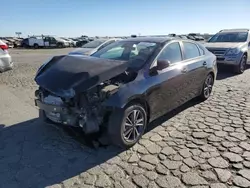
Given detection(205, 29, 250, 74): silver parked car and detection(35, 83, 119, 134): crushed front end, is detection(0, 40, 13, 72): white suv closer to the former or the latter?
detection(35, 83, 119, 134): crushed front end

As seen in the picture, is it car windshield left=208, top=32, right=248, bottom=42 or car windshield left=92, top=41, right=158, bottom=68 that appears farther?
car windshield left=208, top=32, right=248, bottom=42

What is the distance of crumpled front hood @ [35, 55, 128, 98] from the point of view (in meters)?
3.29

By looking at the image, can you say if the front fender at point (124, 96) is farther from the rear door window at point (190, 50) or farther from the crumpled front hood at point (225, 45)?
the crumpled front hood at point (225, 45)

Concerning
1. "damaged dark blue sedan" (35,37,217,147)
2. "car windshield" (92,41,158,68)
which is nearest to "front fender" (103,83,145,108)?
"damaged dark blue sedan" (35,37,217,147)

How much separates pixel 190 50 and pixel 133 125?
101 inches

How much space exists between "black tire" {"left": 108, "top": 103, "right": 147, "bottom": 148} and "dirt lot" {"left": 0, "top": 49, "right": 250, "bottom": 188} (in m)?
0.16

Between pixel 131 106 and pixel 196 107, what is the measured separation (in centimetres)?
255

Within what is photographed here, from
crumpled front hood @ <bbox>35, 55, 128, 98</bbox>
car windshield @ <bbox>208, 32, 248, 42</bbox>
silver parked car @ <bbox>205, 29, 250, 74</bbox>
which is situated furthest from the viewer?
car windshield @ <bbox>208, 32, 248, 42</bbox>

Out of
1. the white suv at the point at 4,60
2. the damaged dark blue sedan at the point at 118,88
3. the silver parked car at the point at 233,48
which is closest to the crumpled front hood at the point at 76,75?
the damaged dark blue sedan at the point at 118,88

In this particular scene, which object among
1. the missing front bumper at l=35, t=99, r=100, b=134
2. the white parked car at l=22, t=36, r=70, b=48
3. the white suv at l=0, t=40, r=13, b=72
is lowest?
the white parked car at l=22, t=36, r=70, b=48

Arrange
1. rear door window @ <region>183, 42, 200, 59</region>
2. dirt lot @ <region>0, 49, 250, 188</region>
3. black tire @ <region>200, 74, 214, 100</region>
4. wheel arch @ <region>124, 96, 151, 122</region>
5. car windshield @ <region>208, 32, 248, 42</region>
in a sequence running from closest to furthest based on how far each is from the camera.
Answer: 1. dirt lot @ <region>0, 49, 250, 188</region>
2. wheel arch @ <region>124, 96, 151, 122</region>
3. rear door window @ <region>183, 42, 200, 59</region>
4. black tire @ <region>200, 74, 214, 100</region>
5. car windshield @ <region>208, 32, 248, 42</region>

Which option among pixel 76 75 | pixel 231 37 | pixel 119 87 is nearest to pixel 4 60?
pixel 76 75

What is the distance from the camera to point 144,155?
11.5ft

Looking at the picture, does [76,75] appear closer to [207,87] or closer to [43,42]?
[207,87]
